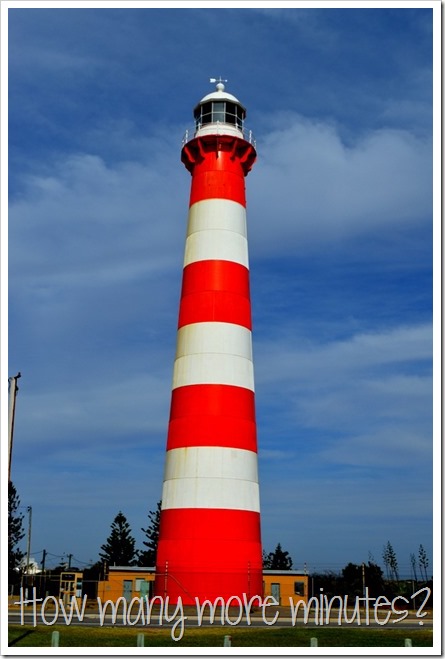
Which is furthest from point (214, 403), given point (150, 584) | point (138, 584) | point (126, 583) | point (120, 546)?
point (120, 546)

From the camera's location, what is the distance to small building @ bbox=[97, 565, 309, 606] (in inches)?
1449

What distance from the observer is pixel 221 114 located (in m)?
35.5

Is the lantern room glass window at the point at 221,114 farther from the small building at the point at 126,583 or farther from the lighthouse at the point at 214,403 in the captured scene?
the small building at the point at 126,583

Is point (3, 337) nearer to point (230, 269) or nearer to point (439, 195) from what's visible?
point (439, 195)

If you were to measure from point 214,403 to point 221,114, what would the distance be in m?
14.2

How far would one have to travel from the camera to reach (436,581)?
19.8 metres

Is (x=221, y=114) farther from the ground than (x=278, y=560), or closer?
farther from the ground

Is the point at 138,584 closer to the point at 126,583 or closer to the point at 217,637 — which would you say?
the point at 126,583

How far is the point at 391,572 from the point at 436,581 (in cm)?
6671

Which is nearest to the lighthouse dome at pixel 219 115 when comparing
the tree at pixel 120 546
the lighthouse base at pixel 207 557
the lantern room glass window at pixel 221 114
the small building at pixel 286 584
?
the lantern room glass window at pixel 221 114

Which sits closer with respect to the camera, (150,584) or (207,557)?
(207,557)

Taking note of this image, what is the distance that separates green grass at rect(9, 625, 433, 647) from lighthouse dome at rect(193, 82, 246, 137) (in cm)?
2215

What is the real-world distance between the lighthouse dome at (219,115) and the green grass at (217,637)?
72.7 feet

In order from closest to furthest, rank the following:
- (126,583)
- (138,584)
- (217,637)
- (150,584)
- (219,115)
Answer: (217,637)
(219,115)
(150,584)
(138,584)
(126,583)
